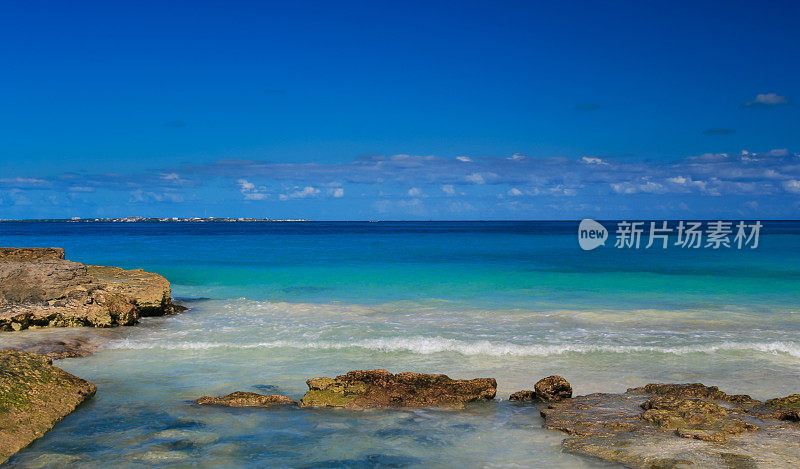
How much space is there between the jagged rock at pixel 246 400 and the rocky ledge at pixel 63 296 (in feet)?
20.6

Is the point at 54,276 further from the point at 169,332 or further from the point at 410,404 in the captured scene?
the point at 410,404

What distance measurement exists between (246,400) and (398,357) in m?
3.26

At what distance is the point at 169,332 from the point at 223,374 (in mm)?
3676

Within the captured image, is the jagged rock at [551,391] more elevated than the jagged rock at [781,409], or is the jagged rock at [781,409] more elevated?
the jagged rock at [781,409]

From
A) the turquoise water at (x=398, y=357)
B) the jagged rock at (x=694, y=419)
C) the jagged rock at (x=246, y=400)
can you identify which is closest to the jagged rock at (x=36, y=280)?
the turquoise water at (x=398, y=357)

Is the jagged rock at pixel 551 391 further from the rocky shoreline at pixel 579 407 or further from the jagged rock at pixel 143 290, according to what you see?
the jagged rock at pixel 143 290

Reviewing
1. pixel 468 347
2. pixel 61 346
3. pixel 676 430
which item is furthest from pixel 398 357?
pixel 61 346

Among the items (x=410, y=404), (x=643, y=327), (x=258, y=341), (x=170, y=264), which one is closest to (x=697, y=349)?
(x=643, y=327)

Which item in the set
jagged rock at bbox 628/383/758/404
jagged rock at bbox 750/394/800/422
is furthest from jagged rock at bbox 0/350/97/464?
jagged rock at bbox 750/394/800/422

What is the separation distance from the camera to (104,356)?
30.5 ft

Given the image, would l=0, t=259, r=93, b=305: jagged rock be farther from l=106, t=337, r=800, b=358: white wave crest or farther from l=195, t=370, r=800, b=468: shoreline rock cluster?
l=195, t=370, r=800, b=468: shoreline rock cluster

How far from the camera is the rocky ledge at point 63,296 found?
456 inches

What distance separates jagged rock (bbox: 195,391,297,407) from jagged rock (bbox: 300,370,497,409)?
28 centimetres

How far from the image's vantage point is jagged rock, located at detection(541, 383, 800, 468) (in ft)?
16.4
